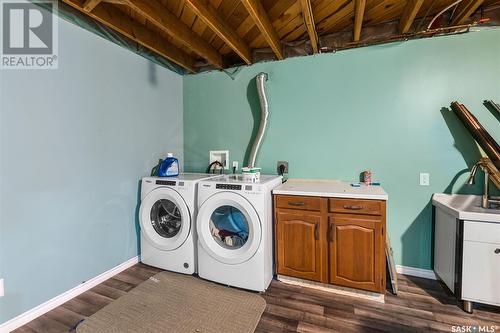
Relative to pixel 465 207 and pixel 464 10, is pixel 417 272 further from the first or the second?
pixel 464 10

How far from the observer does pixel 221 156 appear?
279cm

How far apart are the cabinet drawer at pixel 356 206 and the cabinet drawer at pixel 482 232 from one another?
1.87ft

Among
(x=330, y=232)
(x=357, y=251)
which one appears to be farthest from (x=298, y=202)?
(x=357, y=251)

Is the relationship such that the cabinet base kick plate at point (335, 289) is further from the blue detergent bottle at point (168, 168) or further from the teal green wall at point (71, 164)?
the teal green wall at point (71, 164)

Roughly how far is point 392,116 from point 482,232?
1.12 meters

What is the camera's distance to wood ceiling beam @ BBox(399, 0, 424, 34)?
1678 mm

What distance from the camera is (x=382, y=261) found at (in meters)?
1.68

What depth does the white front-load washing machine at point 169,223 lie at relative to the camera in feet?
6.77

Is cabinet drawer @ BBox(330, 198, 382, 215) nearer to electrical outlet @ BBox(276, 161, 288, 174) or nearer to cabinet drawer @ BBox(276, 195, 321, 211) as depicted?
cabinet drawer @ BBox(276, 195, 321, 211)

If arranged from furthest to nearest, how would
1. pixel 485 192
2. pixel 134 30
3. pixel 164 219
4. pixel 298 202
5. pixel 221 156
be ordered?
pixel 221 156 < pixel 164 219 < pixel 134 30 < pixel 298 202 < pixel 485 192

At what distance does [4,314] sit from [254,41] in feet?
10.0

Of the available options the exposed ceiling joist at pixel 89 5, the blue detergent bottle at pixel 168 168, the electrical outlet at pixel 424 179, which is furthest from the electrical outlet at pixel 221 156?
the electrical outlet at pixel 424 179

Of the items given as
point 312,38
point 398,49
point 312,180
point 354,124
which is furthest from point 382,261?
point 312,38

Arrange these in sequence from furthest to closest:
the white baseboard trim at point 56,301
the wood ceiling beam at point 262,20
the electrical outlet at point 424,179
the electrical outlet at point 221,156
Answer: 1. the electrical outlet at point 221,156
2. the electrical outlet at point 424,179
3. the wood ceiling beam at point 262,20
4. the white baseboard trim at point 56,301
